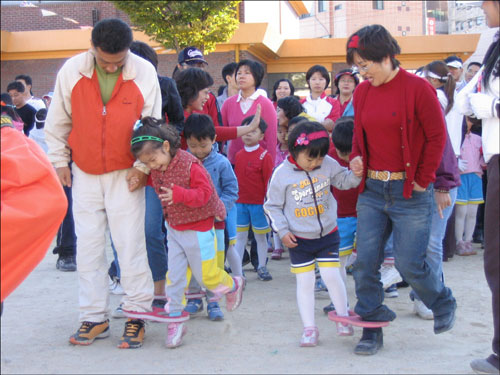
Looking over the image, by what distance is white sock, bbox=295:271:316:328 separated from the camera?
4.32 m

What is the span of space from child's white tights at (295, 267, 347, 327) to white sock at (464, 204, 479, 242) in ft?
13.6

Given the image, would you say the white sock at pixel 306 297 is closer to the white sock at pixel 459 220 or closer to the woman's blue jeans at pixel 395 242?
the woman's blue jeans at pixel 395 242

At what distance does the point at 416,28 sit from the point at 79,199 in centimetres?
6265

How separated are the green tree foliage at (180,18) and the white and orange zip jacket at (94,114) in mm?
12315

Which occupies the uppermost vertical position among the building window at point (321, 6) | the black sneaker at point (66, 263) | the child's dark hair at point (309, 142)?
the building window at point (321, 6)

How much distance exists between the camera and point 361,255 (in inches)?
162

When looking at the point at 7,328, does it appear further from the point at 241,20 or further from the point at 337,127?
the point at 241,20

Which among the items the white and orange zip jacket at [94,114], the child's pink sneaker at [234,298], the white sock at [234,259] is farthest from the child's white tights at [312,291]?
the white and orange zip jacket at [94,114]

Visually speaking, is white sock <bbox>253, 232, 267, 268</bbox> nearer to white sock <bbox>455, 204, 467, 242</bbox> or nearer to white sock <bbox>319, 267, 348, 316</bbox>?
white sock <bbox>319, 267, 348, 316</bbox>

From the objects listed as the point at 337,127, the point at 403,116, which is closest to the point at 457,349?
the point at 403,116

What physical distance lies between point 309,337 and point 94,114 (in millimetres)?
2155

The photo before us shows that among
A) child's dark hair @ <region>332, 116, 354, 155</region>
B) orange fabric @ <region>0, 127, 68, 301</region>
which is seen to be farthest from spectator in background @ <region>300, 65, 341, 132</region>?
orange fabric @ <region>0, 127, 68, 301</region>

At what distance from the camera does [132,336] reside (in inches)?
170

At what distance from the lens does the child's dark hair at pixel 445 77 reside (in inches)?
237
